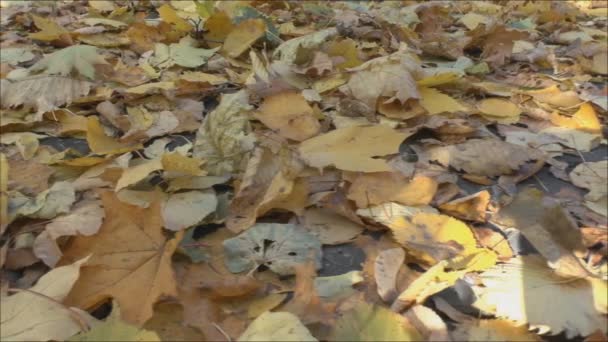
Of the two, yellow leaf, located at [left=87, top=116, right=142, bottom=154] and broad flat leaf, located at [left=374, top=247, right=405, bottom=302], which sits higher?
broad flat leaf, located at [left=374, top=247, right=405, bottom=302]

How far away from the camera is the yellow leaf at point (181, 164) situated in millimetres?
1013

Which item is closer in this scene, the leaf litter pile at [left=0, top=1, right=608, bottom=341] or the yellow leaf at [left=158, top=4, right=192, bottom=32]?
the leaf litter pile at [left=0, top=1, right=608, bottom=341]

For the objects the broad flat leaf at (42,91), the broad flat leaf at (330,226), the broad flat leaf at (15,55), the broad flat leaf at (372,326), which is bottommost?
the broad flat leaf at (15,55)

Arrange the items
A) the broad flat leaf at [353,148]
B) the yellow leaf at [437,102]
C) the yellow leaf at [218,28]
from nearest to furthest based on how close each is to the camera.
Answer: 1. the broad flat leaf at [353,148]
2. the yellow leaf at [437,102]
3. the yellow leaf at [218,28]

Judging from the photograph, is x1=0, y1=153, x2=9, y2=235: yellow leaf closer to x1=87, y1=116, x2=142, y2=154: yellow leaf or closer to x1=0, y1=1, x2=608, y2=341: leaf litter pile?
x1=0, y1=1, x2=608, y2=341: leaf litter pile

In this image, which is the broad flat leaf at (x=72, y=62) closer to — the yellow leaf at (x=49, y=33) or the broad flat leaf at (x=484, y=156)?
the yellow leaf at (x=49, y=33)

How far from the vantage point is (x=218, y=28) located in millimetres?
1825

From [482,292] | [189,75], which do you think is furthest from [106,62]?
[482,292]

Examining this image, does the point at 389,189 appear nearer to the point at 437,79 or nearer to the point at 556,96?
the point at 437,79

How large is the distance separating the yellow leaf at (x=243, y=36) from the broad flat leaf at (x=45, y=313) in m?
1.05

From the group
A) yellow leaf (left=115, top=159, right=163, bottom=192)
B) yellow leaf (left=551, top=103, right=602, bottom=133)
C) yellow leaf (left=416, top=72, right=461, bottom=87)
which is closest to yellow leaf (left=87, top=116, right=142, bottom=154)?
yellow leaf (left=115, top=159, right=163, bottom=192)

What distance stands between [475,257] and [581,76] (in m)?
1.03

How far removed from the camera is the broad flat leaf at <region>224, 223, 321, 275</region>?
2.93 ft

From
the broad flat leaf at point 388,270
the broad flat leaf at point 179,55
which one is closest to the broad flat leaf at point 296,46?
the broad flat leaf at point 179,55
